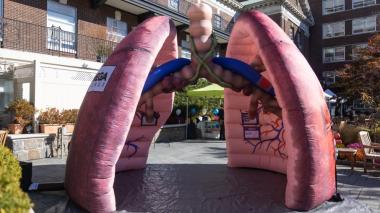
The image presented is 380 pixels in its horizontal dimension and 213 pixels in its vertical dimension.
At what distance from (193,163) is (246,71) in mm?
4615

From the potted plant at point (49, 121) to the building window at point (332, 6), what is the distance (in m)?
36.6

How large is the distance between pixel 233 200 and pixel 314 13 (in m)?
39.6

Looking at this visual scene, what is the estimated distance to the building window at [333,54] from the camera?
39000 millimetres

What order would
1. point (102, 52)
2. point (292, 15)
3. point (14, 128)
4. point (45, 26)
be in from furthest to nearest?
point (292, 15) → point (102, 52) → point (45, 26) → point (14, 128)

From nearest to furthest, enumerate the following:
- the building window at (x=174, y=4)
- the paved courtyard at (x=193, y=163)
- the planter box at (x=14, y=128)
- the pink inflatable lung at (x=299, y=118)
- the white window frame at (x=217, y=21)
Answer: the pink inflatable lung at (x=299, y=118) → the paved courtyard at (x=193, y=163) → the planter box at (x=14, y=128) → the building window at (x=174, y=4) → the white window frame at (x=217, y=21)

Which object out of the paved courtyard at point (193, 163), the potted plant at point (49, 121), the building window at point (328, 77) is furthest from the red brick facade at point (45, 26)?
the building window at point (328, 77)

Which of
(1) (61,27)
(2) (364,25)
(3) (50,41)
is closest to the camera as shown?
(3) (50,41)

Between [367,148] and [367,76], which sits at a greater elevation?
[367,76]

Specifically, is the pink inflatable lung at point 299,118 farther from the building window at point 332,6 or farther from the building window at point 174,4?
the building window at point 332,6

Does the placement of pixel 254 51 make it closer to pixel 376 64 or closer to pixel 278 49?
pixel 278 49

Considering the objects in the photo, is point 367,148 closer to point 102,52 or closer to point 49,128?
point 49,128

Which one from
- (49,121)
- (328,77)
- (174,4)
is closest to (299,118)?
(49,121)

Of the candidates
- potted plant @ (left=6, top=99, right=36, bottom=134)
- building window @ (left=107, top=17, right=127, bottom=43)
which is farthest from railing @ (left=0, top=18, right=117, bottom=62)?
potted plant @ (left=6, top=99, right=36, bottom=134)

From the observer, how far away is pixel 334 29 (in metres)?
39.7
